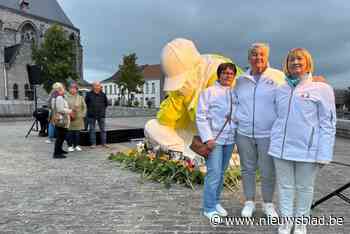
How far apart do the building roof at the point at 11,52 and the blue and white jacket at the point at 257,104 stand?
1942 inches

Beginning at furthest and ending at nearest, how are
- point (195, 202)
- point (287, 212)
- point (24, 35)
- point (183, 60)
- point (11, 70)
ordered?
point (24, 35)
point (11, 70)
point (183, 60)
point (195, 202)
point (287, 212)

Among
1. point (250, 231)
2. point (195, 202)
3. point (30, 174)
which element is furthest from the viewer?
point (30, 174)

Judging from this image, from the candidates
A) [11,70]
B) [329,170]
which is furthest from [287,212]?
[11,70]

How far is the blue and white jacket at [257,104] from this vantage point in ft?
11.8

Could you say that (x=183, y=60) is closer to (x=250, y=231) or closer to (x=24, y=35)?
(x=250, y=231)

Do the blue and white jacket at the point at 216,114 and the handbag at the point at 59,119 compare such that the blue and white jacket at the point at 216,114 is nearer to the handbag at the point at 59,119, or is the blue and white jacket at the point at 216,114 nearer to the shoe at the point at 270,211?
the shoe at the point at 270,211

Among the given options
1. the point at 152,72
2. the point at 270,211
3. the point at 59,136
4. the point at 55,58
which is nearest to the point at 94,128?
the point at 59,136

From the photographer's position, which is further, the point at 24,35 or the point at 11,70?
the point at 24,35

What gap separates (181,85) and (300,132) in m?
3.13

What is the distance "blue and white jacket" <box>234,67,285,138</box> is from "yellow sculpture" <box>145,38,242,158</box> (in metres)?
2.11

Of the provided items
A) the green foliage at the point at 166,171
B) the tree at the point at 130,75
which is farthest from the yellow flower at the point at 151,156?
the tree at the point at 130,75

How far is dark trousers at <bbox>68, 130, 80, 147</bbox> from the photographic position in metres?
9.41

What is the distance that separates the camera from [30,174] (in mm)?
6609

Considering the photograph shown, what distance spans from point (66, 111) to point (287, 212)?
605cm
